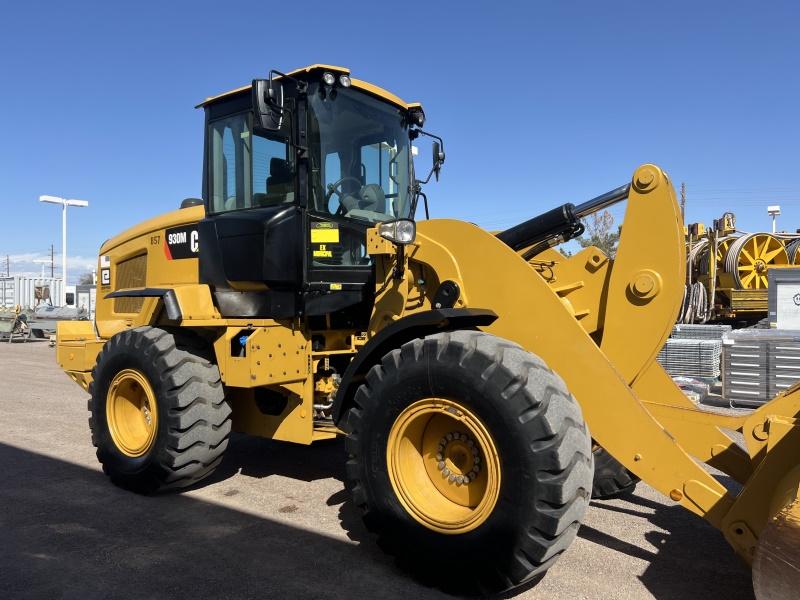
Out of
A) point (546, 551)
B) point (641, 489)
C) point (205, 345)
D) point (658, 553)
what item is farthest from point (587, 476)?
point (205, 345)

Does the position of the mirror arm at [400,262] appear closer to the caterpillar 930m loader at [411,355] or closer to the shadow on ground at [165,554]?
the caterpillar 930m loader at [411,355]

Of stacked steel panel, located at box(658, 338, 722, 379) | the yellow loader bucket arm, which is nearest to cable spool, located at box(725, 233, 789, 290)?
stacked steel panel, located at box(658, 338, 722, 379)

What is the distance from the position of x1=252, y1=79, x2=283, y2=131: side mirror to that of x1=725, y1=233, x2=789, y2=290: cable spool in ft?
52.0

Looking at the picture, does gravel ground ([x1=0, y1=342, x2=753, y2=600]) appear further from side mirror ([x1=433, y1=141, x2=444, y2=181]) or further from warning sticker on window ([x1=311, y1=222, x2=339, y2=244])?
side mirror ([x1=433, y1=141, x2=444, y2=181])

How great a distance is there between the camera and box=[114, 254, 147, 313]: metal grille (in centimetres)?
607

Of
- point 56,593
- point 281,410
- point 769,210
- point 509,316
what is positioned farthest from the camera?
point 769,210

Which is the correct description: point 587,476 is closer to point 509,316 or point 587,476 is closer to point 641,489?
point 509,316

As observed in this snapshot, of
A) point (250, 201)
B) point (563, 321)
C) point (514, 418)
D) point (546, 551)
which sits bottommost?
point (546, 551)

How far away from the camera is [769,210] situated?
27609 mm

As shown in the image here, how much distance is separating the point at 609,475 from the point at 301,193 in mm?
2919

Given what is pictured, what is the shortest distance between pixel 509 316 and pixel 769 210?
28830 millimetres

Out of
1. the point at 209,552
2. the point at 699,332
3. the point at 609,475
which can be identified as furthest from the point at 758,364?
the point at 209,552

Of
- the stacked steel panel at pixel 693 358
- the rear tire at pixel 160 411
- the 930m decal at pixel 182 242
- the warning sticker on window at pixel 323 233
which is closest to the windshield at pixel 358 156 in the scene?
the warning sticker on window at pixel 323 233

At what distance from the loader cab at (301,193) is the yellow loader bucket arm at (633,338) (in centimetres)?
73
